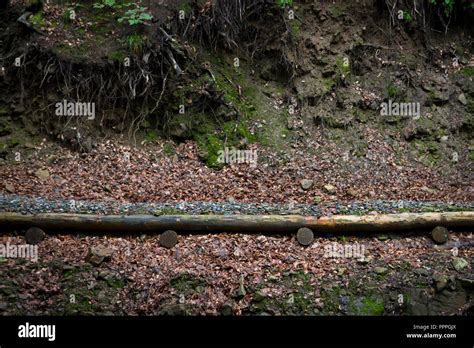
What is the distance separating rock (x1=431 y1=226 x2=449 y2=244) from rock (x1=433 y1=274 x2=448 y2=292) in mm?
1164

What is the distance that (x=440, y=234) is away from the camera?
8.71 m

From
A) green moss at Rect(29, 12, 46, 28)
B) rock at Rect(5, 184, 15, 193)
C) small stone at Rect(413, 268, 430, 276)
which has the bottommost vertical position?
small stone at Rect(413, 268, 430, 276)

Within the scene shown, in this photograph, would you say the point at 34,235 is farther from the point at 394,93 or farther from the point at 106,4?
the point at 394,93

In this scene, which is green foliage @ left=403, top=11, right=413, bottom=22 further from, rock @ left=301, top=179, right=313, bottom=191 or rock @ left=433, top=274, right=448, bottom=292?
rock @ left=433, top=274, right=448, bottom=292

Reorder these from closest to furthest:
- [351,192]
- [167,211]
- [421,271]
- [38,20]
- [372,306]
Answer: [372,306], [421,271], [167,211], [351,192], [38,20]

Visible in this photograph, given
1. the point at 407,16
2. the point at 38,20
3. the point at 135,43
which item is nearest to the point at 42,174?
the point at 135,43

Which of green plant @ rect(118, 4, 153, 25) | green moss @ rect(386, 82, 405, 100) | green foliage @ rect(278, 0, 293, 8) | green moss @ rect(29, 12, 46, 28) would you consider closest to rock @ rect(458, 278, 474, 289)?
green moss @ rect(386, 82, 405, 100)

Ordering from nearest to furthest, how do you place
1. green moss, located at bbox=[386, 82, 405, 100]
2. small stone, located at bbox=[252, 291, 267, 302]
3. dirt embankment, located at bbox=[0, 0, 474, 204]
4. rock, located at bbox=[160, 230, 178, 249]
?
small stone, located at bbox=[252, 291, 267, 302], rock, located at bbox=[160, 230, 178, 249], dirt embankment, located at bbox=[0, 0, 474, 204], green moss, located at bbox=[386, 82, 405, 100]

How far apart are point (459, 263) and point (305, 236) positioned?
9.32ft

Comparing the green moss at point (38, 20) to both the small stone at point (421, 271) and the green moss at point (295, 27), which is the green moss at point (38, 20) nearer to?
the green moss at point (295, 27)

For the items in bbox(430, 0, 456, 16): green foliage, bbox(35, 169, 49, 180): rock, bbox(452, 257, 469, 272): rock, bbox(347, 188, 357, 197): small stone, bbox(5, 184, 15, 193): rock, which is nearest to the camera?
bbox(452, 257, 469, 272): rock

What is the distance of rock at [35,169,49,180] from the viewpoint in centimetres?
1066

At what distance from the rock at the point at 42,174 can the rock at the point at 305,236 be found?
6330mm
